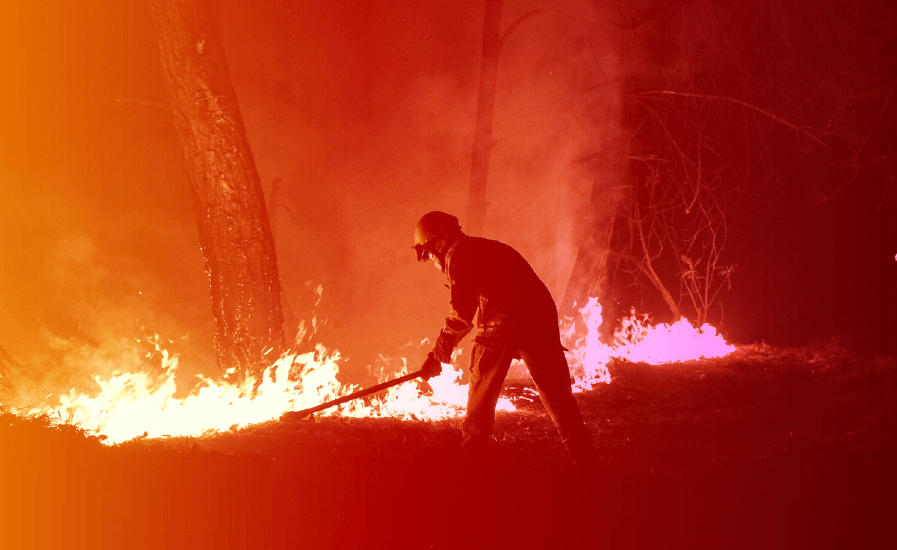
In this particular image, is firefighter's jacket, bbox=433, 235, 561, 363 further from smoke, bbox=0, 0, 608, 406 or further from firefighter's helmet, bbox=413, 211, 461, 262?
smoke, bbox=0, 0, 608, 406

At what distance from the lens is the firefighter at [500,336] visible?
4.96 m

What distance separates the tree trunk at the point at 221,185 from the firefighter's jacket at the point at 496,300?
2.52 metres

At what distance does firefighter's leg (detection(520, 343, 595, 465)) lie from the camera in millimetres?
4957

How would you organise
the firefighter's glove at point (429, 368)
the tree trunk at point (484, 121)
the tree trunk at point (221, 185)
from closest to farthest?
the firefighter's glove at point (429, 368)
the tree trunk at point (221, 185)
the tree trunk at point (484, 121)

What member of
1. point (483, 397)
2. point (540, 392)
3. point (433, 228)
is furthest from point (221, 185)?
point (540, 392)

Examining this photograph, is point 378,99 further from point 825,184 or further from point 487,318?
point 825,184

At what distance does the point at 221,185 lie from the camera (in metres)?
6.47

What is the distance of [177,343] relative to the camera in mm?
8172

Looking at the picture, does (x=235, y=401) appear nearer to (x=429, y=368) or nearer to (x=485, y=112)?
(x=429, y=368)

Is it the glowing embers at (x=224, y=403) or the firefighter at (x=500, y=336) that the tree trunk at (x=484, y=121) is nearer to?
the glowing embers at (x=224, y=403)

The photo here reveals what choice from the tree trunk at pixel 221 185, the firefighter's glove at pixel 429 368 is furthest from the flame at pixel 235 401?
the firefighter's glove at pixel 429 368

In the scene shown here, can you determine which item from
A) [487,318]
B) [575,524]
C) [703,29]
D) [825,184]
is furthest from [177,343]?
[825,184]

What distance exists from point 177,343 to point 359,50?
4.75 meters

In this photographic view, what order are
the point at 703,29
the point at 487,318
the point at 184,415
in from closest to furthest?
the point at 487,318
the point at 184,415
the point at 703,29
